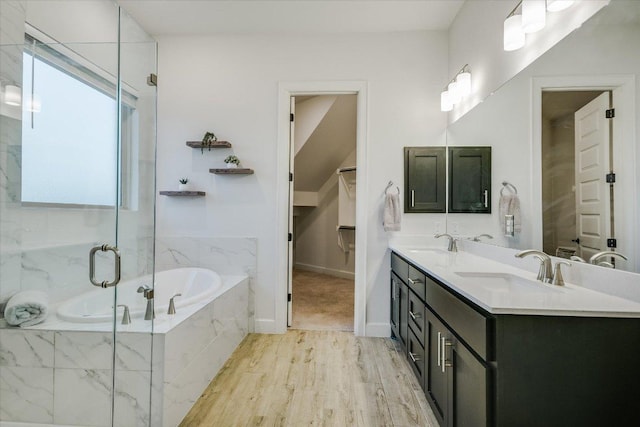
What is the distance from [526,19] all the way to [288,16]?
6.04ft

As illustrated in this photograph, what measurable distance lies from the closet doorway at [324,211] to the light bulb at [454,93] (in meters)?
1.01

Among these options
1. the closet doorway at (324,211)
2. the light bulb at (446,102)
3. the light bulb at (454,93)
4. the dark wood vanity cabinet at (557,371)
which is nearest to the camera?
the dark wood vanity cabinet at (557,371)

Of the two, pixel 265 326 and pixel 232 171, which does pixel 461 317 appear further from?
pixel 232 171

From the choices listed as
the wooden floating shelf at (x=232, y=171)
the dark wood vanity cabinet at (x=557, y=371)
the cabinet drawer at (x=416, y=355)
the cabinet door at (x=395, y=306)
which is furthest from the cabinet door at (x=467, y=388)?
the wooden floating shelf at (x=232, y=171)

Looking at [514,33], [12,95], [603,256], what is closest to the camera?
[603,256]

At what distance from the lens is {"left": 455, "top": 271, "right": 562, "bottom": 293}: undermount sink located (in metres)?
1.37

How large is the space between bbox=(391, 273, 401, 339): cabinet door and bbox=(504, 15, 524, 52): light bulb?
67.3 inches

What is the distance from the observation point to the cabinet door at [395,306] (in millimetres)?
2404

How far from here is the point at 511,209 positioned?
186 centimetres

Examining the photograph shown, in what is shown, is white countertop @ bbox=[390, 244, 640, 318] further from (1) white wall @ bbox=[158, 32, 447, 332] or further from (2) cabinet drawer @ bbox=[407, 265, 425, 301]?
(1) white wall @ bbox=[158, 32, 447, 332]

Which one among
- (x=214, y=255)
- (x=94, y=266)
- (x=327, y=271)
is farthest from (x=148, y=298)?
(x=327, y=271)

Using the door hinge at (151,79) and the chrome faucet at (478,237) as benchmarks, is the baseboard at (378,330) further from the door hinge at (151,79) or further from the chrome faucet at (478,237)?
the door hinge at (151,79)

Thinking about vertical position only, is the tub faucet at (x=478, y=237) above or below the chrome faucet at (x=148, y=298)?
above

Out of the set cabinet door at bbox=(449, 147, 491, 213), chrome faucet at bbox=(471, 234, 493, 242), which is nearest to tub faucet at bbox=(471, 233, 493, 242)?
chrome faucet at bbox=(471, 234, 493, 242)
